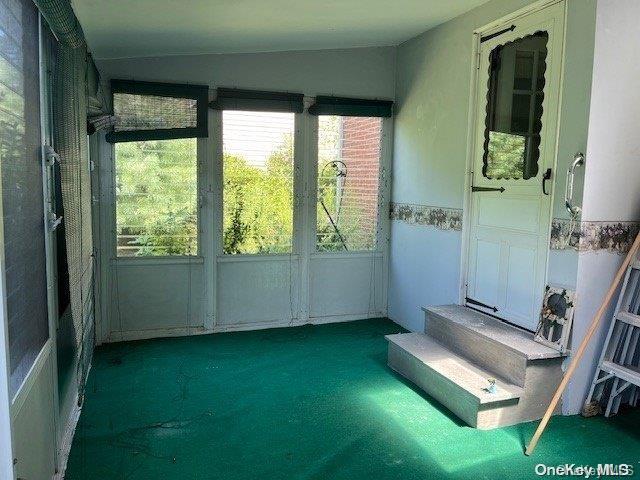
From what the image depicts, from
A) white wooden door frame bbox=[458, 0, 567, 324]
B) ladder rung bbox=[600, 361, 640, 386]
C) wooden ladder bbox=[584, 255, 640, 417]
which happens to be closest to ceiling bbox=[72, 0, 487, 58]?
white wooden door frame bbox=[458, 0, 567, 324]

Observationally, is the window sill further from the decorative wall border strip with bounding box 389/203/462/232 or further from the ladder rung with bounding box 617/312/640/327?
the ladder rung with bounding box 617/312/640/327

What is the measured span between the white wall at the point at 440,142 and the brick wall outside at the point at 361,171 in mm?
209

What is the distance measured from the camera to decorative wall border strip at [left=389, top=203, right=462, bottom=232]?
3866 mm

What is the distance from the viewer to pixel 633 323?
8.82 feet

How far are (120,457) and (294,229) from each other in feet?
8.41

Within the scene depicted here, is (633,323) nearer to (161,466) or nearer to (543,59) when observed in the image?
(543,59)

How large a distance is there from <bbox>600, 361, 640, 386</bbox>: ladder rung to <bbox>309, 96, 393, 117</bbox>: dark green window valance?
2.87 metres

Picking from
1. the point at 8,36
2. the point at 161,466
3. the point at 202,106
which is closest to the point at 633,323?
the point at 161,466

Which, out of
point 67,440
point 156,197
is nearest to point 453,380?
point 67,440

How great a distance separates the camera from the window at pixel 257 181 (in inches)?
169

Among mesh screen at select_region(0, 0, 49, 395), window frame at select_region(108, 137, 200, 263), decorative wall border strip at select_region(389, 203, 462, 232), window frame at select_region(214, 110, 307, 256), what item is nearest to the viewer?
mesh screen at select_region(0, 0, 49, 395)

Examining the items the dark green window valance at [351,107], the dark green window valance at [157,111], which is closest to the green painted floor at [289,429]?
the dark green window valance at [157,111]

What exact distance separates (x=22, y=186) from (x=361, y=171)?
335 centimetres

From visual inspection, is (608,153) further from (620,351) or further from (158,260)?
(158,260)
